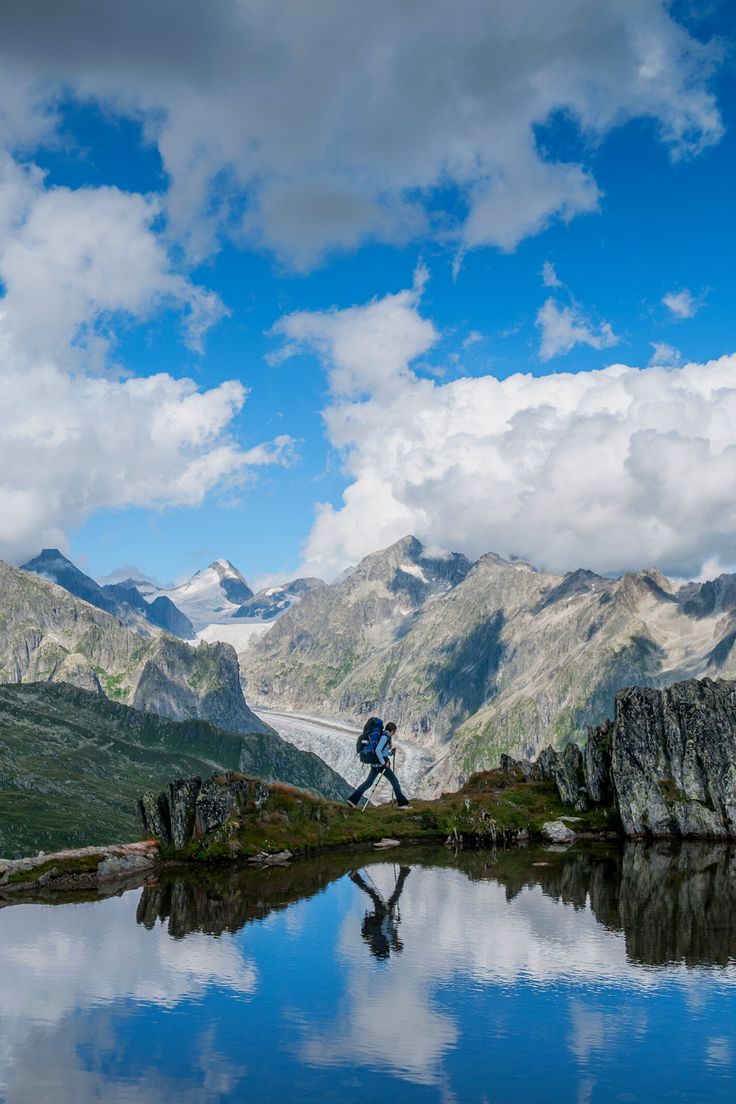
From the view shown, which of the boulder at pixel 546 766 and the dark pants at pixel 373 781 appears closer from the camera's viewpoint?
the dark pants at pixel 373 781

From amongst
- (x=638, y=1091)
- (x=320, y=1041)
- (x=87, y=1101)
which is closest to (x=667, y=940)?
(x=638, y=1091)

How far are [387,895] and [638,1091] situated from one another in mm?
26001

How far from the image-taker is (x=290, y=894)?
Result: 50.6m

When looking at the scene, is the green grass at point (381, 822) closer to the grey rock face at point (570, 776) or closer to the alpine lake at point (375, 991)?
the grey rock face at point (570, 776)

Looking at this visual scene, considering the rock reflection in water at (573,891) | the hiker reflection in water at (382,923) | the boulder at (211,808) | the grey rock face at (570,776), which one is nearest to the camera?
the hiker reflection in water at (382,923)

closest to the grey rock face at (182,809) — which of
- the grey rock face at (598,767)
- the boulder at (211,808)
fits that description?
the boulder at (211,808)

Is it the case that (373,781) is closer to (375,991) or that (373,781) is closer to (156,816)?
(156,816)

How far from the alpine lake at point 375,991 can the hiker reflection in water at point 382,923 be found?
156 mm

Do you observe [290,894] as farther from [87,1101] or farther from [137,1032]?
[87,1101]

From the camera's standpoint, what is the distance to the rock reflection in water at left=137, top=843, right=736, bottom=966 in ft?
133

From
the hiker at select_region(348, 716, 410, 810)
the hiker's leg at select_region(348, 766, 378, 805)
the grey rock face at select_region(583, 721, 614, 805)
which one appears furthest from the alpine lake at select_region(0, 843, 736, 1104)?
the grey rock face at select_region(583, 721, 614, 805)

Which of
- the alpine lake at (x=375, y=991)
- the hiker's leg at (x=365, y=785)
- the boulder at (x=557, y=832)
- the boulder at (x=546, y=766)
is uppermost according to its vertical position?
the boulder at (x=546, y=766)

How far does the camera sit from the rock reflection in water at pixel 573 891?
4069cm

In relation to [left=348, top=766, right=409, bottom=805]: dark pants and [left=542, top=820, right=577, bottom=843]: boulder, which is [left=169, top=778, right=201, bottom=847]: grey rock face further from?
[left=542, top=820, right=577, bottom=843]: boulder
